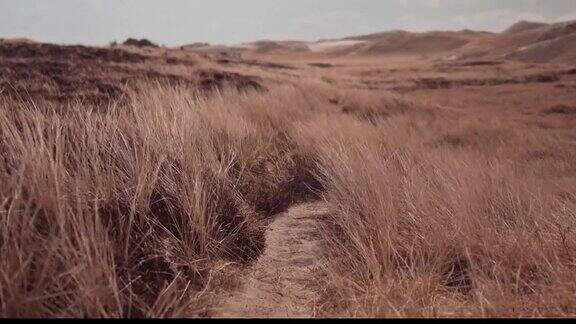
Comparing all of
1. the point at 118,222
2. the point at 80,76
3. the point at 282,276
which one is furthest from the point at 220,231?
the point at 80,76

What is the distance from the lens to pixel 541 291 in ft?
7.50

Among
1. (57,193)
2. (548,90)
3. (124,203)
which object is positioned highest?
(57,193)

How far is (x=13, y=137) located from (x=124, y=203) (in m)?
0.77

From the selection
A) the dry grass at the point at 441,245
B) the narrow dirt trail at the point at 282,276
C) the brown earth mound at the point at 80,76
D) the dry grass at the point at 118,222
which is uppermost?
the brown earth mound at the point at 80,76

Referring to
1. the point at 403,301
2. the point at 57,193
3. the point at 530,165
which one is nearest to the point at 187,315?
the point at 57,193

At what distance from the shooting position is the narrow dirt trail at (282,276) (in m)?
Result: 2.32

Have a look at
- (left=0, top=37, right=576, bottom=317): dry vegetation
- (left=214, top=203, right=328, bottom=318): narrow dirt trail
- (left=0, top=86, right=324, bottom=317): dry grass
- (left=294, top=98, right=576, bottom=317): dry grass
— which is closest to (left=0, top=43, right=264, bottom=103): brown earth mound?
(left=0, top=86, right=324, bottom=317): dry grass

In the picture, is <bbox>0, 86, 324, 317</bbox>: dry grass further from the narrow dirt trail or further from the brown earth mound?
the brown earth mound

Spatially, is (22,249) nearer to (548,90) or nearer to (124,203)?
(124,203)

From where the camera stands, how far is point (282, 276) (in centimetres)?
276

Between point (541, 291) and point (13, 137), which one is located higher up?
point (13, 137)

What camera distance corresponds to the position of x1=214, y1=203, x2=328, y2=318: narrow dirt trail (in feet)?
7.61

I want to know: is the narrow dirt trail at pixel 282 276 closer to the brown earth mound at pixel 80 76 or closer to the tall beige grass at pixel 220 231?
the tall beige grass at pixel 220 231

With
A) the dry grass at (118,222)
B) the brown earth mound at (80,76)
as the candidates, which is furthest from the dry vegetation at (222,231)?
the brown earth mound at (80,76)
